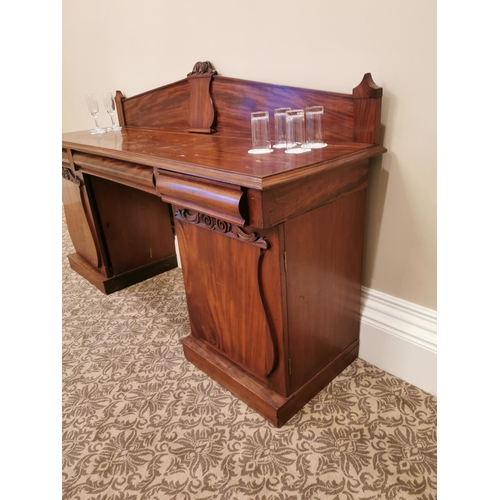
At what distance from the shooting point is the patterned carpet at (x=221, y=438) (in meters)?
1.15

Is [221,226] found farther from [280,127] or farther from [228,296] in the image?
[280,127]

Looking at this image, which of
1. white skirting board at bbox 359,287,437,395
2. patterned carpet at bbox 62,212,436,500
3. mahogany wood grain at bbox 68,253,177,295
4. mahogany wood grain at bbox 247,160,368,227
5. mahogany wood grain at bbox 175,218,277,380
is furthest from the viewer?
mahogany wood grain at bbox 68,253,177,295

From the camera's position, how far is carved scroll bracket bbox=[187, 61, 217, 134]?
5.90 feet

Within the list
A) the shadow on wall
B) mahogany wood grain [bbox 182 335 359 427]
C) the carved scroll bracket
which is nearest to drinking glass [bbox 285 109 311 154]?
the shadow on wall

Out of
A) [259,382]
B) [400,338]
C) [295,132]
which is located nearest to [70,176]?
[295,132]

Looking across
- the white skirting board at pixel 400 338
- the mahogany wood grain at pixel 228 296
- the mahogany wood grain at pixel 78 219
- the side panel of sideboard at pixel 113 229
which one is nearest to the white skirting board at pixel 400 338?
the white skirting board at pixel 400 338

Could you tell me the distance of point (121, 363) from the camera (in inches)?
68.1

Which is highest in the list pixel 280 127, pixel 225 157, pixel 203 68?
pixel 203 68

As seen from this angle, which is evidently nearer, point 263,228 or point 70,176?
point 263,228

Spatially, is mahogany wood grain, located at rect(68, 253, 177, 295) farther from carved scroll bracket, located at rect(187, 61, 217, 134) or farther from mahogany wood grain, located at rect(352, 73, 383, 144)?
mahogany wood grain, located at rect(352, 73, 383, 144)

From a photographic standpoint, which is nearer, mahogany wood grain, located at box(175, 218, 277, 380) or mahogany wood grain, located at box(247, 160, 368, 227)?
mahogany wood grain, located at box(247, 160, 368, 227)

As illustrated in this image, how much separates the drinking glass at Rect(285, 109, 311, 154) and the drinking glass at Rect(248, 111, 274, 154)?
7 centimetres

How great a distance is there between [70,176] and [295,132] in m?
1.46

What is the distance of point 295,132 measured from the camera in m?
Answer: 1.32
